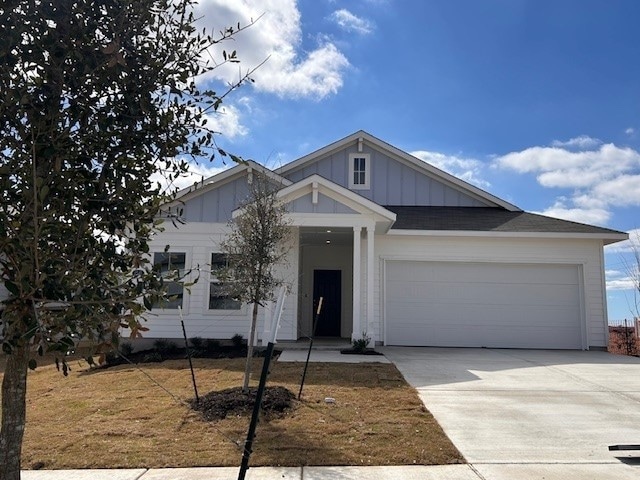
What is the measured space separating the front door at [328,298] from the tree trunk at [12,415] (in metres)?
12.9

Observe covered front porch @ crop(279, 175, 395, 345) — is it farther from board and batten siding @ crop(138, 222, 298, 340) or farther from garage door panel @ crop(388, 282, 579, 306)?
garage door panel @ crop(388, 282, 579, 306)

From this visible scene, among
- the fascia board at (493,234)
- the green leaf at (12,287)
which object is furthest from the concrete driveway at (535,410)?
the green leaf at (12,287)

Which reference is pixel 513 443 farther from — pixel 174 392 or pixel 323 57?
pixel 323 57

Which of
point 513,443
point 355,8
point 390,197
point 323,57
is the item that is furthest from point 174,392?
point 390,197

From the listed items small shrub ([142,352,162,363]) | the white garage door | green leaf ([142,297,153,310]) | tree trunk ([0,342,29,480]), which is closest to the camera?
green leaf ([142,297,153,310])

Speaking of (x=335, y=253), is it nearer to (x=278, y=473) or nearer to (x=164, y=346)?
(x=164, y=346)

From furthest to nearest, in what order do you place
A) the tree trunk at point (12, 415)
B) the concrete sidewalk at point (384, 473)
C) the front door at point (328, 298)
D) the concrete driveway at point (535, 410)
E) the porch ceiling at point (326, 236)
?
the front door at point (328, 298) < the porch ceiling at point (326, 236) < the concrete driveway at point (535, 410) < the concrete sidewalk at point (384, 473) < the tree trunk at point (12, 415)

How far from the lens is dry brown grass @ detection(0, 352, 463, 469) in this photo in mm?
5027

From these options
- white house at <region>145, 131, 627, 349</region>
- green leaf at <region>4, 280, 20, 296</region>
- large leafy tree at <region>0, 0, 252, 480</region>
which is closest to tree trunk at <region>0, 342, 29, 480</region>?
large leafy tree at <region>0, 0, 252, 480</region>

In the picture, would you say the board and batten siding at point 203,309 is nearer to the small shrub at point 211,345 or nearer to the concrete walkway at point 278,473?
the small shrub at point 211,345

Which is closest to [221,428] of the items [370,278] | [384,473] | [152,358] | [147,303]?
[384,473]

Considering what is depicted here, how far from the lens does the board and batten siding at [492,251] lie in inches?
545

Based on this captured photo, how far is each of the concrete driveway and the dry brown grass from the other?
0.41 metres

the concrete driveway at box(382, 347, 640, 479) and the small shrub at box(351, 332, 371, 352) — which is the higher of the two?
the small shrub at box(351, 332, 371, 352)
